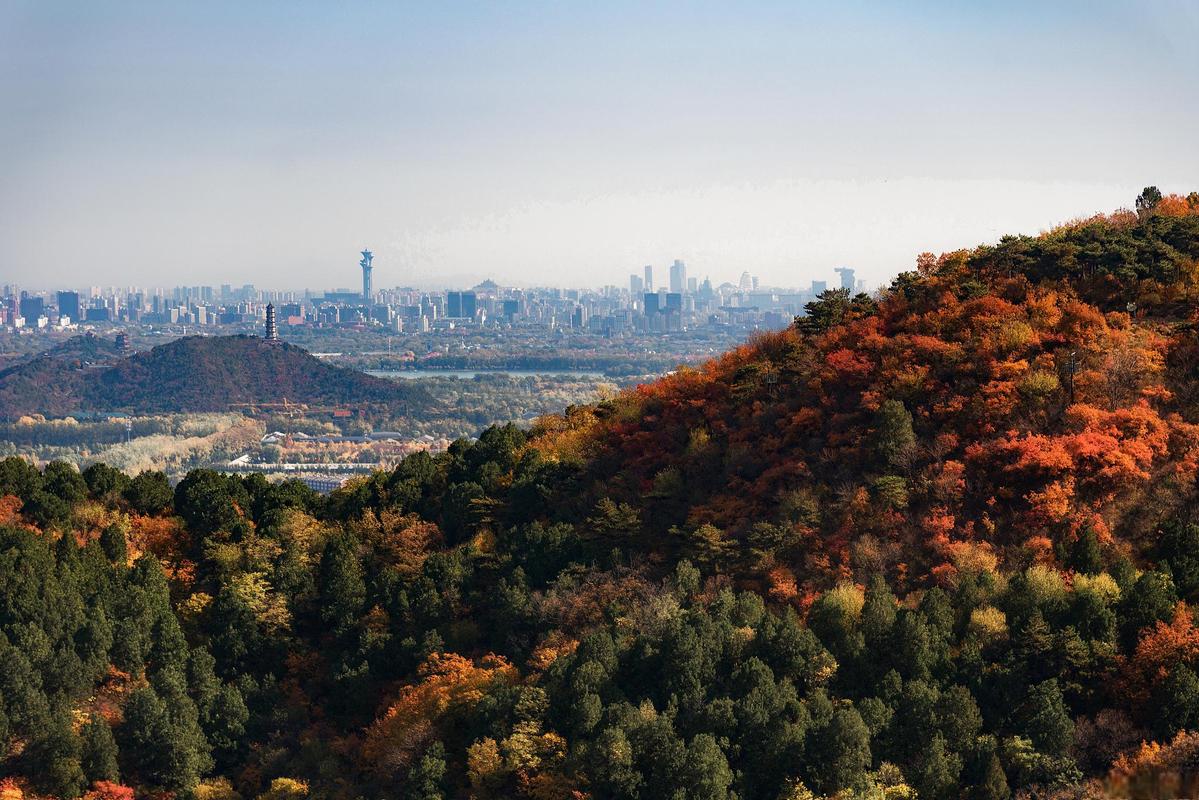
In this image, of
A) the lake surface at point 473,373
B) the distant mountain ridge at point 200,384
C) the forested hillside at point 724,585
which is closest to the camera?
the forested hillside at point 724,585

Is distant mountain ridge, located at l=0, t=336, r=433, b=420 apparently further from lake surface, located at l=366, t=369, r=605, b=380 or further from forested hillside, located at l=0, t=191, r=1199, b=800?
forested hillside, located at l=0, t=191, r=1199, b=800

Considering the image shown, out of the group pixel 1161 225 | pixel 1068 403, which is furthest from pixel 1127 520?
pixel 1161 225

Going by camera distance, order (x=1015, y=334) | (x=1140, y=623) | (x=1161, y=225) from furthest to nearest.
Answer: (x=1161, y=225), (x=1015, y=334), (x=1140, y=623)

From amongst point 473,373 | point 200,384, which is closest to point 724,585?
point 200,384

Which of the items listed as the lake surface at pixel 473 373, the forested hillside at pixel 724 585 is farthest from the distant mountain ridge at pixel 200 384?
the forested hillside at pixel 724 585

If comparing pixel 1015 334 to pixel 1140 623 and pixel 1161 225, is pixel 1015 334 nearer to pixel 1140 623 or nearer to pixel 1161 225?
pixel 1161 225

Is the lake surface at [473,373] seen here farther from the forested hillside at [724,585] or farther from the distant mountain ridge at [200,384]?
the forested hillside at [724,585]
